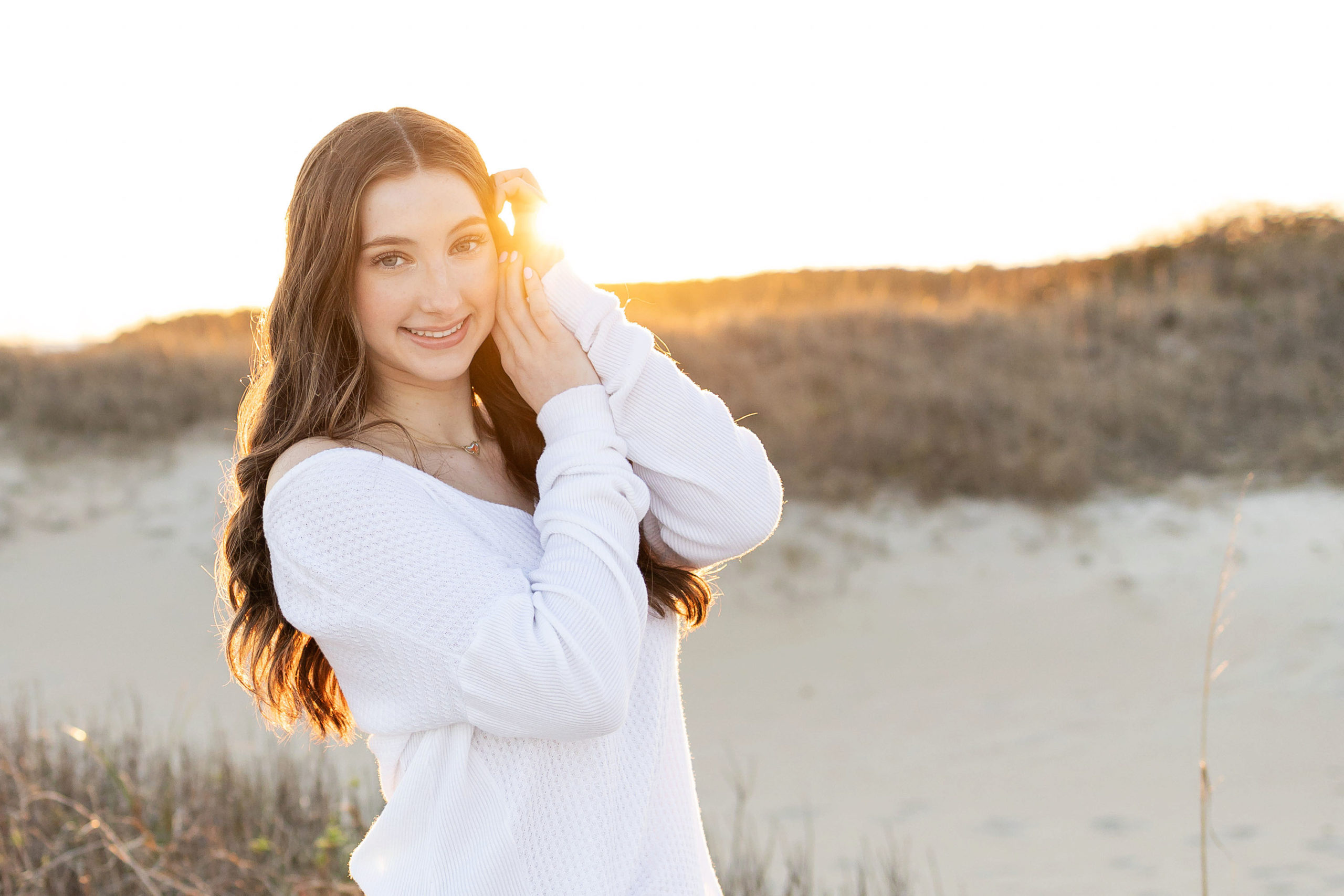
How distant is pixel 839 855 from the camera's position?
619cm

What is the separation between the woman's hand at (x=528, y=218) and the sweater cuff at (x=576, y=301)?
2 centimetres

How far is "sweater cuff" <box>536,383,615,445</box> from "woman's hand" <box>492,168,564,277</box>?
247 mm

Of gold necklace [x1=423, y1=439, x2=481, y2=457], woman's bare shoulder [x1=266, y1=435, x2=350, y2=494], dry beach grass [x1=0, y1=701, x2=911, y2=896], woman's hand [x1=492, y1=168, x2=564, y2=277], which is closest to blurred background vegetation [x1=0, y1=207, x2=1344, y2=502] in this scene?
dry beach grass [x1=0, y1=701, x2=911, y2=896]

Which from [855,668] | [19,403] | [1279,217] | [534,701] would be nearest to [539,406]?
[534,701]

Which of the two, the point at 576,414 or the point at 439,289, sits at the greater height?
the point at 439,289

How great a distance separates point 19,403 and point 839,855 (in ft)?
33.7

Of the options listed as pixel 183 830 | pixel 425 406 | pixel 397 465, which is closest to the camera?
pixel 397 465

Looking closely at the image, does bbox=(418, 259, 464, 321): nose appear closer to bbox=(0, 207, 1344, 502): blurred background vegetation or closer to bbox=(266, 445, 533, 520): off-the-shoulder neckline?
bbox=(266, 445, 533, 520): off-the-shoulder neckline

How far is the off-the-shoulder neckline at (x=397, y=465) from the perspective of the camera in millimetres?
1506

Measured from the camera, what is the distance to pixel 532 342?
5.70 ft

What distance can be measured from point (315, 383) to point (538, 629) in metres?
0.60

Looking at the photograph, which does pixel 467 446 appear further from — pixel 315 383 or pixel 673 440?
pixel 673 440

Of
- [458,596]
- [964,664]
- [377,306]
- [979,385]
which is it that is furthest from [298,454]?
[979,385]

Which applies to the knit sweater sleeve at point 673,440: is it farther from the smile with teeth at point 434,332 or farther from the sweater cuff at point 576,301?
the smile with teeth at point 434,332
